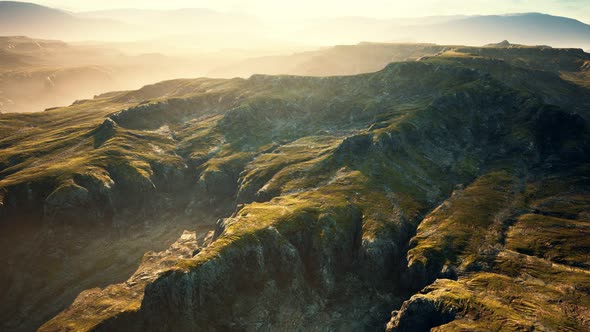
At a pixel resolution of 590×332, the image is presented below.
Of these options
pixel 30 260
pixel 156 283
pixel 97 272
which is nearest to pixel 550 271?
pixel 156 283

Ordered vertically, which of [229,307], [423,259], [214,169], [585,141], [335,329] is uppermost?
[585,141]

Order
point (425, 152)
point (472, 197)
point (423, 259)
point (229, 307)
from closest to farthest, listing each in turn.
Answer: point (229, 307) → point (423, 259) → point (472, 197) → point (425, 152)

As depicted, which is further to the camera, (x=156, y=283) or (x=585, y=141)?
(x=585, y=141)

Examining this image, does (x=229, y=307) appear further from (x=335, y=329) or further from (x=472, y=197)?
(x=472, y=197)

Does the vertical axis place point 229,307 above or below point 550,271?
below

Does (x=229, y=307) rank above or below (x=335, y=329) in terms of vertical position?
above

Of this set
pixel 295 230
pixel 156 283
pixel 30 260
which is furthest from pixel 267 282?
pixel 30 260

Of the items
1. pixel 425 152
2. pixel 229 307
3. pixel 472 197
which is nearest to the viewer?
pixel 229 307

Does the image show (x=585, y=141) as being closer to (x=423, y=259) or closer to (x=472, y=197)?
(x=472, y=197)

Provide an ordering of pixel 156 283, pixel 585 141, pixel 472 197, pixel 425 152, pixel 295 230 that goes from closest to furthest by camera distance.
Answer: pixel 156 283
pixel 295 230
pixel 472 197
pixel 585 141
pixel 425 152
